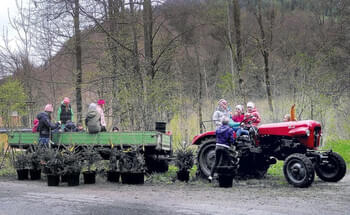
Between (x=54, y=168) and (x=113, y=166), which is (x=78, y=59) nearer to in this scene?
(x=113, y=166)

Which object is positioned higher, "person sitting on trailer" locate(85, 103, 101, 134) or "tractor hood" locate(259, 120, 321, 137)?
"person sitting on trailer" locate(85, 103, 101, 134)

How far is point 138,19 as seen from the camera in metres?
18.1

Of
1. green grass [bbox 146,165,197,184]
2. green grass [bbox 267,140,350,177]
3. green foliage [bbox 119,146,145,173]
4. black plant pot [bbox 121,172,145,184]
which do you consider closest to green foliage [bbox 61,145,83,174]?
green foliage [bbox 119,146,145,173]

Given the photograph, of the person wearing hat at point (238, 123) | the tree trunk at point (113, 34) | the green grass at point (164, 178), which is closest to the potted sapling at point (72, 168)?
the green grass at point (164, 178)

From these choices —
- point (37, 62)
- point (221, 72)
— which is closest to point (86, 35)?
point (37, 62)

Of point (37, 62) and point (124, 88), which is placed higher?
point (37, 62)

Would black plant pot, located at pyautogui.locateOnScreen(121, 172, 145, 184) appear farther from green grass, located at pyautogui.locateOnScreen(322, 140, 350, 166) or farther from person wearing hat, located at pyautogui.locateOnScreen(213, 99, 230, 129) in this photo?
green grass, located at pyautogui.locateOnScreen(322, 140, 350, 166)

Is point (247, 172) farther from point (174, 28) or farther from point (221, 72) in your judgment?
point (221, 72)

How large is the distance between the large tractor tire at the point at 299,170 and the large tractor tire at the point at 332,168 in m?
1.03

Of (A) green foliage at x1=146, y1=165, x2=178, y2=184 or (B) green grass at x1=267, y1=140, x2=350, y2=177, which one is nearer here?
(A) green foliage at x1=146, y1=165, x2=178, y2=184

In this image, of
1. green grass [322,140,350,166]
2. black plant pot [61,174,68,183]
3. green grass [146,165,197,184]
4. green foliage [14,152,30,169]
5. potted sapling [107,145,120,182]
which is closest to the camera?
black plant pot [61,174,68,183]

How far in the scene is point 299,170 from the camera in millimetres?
9211

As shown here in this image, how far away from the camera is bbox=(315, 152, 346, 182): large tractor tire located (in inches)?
387

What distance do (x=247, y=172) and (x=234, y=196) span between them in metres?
2.97
